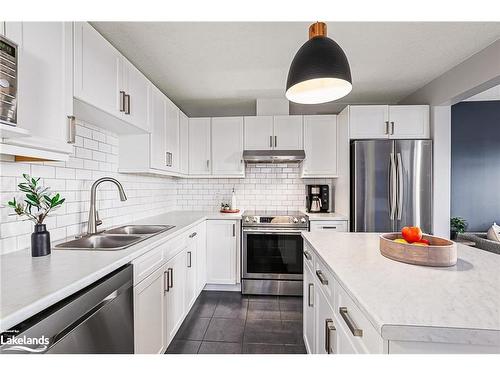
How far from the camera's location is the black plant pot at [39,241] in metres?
1.28

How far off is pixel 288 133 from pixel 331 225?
4.24 feet

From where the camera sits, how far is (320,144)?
3.39 metres

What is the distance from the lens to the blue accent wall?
13.6ft

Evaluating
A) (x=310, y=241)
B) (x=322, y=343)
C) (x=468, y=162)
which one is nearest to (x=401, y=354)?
(x=322, y=343)

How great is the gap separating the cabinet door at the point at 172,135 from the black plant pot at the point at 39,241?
1.62m

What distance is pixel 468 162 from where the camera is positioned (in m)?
4.19

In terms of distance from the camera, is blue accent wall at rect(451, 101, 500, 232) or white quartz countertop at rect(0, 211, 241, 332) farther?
blue accent wall at rect(451, 101, 500, 232)

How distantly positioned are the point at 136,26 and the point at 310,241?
6.54 feet

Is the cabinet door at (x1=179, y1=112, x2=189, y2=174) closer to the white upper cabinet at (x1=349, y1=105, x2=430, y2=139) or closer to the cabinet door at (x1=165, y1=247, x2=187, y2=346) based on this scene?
the cabinet door at (x1=165, y1=247, x2=187, y2=346)

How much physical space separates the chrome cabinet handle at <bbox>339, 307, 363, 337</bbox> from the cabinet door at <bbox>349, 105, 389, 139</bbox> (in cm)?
245

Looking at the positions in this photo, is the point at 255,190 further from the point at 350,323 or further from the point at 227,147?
the point at 350,323

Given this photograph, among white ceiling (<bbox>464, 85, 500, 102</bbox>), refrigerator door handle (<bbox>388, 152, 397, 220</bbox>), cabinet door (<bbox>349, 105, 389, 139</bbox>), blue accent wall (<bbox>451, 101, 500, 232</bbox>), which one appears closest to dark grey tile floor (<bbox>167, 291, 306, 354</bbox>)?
refrigerator door handle (<bbox>388, 152, 397, 220</bbox>)

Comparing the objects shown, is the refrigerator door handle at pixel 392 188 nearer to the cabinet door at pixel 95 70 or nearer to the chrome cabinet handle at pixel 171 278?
the chrome cabinet handle at pixel 171 278
